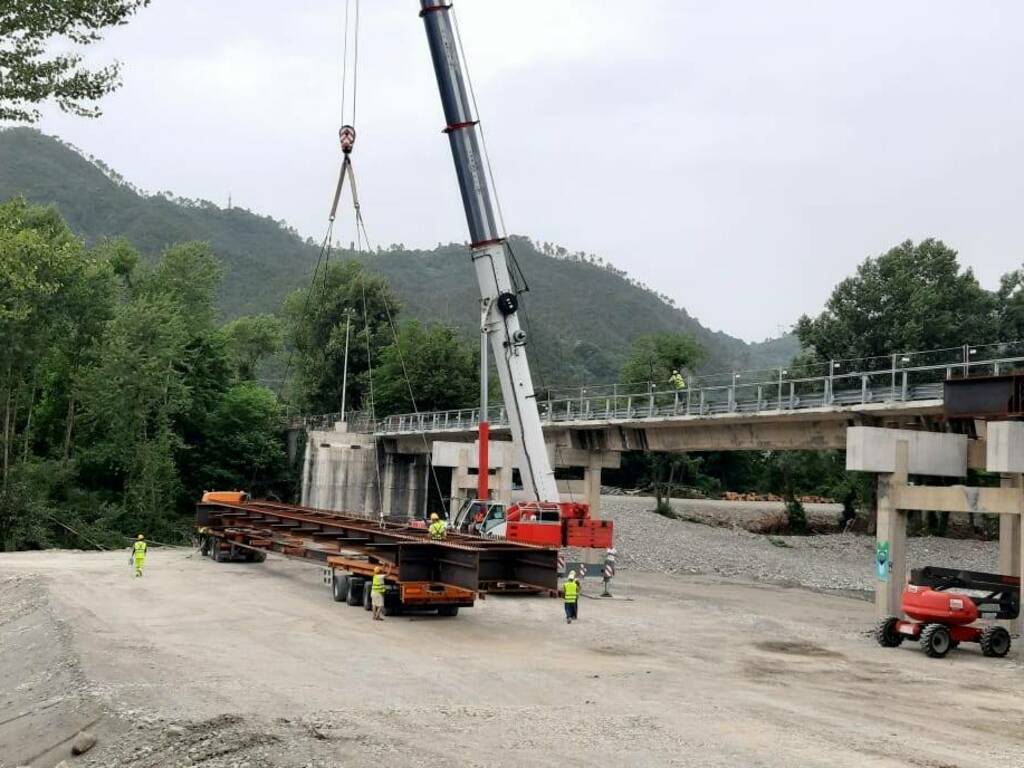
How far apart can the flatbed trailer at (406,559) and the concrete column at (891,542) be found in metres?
8.79

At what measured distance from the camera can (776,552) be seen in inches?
1999

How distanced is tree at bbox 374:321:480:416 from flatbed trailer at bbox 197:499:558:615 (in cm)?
4380

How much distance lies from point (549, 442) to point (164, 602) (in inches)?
852

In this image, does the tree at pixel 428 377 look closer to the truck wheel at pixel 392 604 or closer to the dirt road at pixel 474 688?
the dirt road at pixel 474 688

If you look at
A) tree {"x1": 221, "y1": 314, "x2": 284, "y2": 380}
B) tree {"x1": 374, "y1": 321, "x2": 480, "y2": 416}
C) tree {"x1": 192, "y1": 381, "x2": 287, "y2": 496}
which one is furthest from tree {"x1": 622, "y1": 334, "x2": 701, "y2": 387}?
tree {"x1": 221, "y1": 314, "x2": 284, "y2": 380}

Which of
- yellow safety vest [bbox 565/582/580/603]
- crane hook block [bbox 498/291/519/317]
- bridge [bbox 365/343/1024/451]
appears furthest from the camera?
crane hook block [bbox 498/291/519/317]

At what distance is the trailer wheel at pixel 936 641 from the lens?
20.3 meters

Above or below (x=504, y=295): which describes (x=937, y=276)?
above

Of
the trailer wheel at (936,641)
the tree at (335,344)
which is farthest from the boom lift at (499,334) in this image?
the tree at (335,344)

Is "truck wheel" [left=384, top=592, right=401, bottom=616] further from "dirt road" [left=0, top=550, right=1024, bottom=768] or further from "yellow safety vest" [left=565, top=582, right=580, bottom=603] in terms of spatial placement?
"yellow safety vest" [left=565, top=582, right=580, bottom=603]

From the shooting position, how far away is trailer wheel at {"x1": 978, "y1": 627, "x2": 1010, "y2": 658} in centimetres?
2048

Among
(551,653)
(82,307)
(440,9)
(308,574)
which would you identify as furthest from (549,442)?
(82,307)

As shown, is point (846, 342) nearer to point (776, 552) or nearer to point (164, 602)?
point (776, 552)

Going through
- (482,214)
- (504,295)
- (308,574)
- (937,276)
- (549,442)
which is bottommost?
(308,574)
